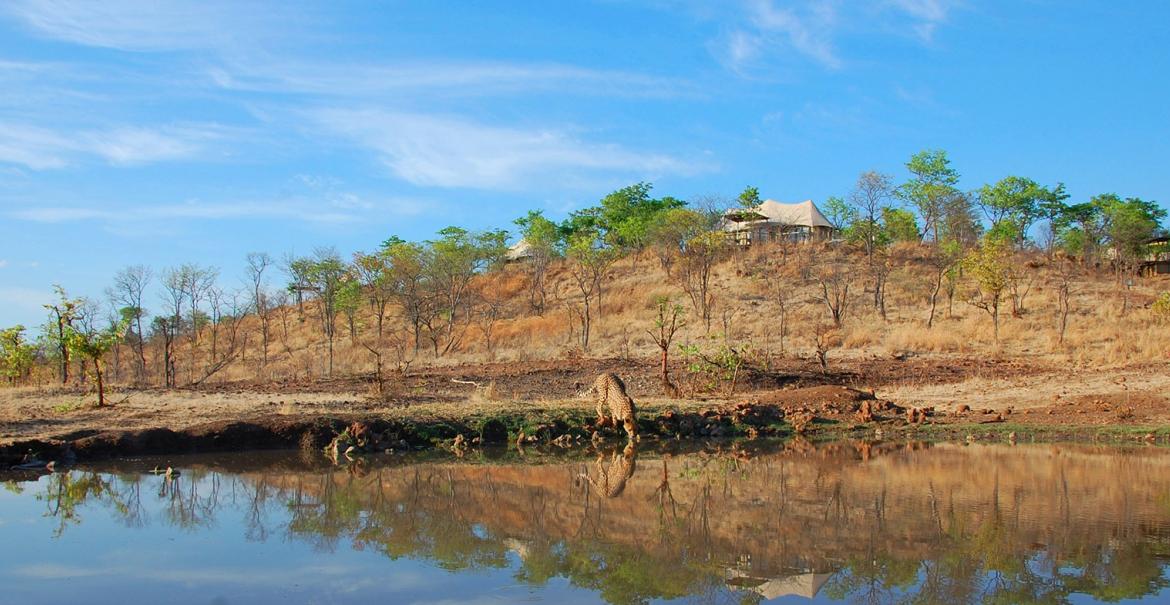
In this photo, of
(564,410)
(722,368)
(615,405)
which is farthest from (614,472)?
(722,368)

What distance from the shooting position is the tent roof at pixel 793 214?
55938mm

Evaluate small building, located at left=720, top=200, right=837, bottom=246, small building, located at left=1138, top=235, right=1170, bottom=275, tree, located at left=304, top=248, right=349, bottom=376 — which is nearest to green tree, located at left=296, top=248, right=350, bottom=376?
tree, located at left=304, top=248, right=349, bottom=376

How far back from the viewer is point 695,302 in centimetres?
3884

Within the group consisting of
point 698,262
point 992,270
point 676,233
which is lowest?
point 992,270

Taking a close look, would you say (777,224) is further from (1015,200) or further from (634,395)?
(634,395)

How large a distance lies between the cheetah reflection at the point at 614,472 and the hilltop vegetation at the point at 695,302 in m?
5.52

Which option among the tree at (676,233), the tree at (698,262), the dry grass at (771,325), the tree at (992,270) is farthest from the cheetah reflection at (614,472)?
the tree at (676,233)

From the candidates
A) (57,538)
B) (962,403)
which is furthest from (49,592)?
(962,403)

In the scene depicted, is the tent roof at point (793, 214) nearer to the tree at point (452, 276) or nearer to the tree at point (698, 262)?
the tree at point (698, 262)

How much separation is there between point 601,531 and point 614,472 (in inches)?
158

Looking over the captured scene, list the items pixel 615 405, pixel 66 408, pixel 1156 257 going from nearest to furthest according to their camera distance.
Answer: pixel 615 405 < pixel 66 408 < pixel 1156 257

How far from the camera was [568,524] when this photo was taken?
1027 cm

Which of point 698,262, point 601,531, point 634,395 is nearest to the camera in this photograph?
point 601,531

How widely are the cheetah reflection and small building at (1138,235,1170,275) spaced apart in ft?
135
